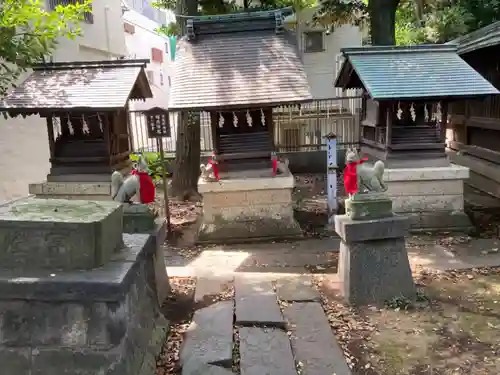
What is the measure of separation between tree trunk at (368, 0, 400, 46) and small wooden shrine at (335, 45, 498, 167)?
3588mm

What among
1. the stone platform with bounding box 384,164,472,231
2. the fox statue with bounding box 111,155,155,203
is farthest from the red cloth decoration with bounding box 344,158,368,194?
the stone platform with bounding box 384,164,472,231

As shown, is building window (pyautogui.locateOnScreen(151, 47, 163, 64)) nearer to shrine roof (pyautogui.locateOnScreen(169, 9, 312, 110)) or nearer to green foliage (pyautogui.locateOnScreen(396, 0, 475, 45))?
green foliage (pyautogui.locateOnScreen(396, 0, 475, 45))

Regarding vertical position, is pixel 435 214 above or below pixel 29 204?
below

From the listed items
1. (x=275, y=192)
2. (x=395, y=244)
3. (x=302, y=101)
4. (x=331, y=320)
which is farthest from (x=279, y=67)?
(x=331, y=320)

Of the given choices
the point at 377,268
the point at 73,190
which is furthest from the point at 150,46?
the point at 377,268

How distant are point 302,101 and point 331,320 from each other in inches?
180

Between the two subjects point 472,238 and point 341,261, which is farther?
point 472,238

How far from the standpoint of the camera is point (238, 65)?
10102 mm

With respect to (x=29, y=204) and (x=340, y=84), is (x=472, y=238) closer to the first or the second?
(x=340, y=84)

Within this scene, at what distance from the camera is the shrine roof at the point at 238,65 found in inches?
363

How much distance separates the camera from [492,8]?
15688 mm

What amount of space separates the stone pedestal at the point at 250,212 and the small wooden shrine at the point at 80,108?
2.15 meters

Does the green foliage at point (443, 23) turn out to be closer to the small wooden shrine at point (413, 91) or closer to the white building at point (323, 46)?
the small wooden shrine at point (413, 91)

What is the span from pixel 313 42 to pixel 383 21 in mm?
9920
